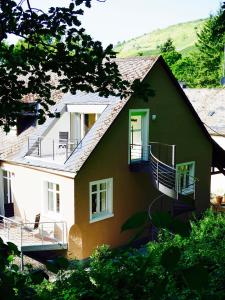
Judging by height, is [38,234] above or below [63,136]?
below

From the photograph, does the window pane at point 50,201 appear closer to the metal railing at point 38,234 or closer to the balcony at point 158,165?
the metal railing at point 38,234

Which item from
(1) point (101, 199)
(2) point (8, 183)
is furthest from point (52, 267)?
(2) point (8, 183)

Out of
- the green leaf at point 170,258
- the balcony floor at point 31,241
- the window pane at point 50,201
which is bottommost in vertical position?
the balcony floor at point 31,241

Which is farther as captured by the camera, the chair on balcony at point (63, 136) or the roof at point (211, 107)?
the roof at point (211, 107)

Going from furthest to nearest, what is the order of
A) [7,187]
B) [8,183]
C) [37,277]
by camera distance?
[7,187] → [8,183] → [37,277]

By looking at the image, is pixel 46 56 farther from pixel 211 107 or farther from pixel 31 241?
pixel 211 107

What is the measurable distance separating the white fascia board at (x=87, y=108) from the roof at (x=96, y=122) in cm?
14

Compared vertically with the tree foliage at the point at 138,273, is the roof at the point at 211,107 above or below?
above

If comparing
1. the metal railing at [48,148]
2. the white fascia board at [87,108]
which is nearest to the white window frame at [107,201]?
the metal railing at [48,148]

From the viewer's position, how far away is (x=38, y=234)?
15492 millimetres

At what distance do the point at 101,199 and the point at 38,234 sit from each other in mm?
2910

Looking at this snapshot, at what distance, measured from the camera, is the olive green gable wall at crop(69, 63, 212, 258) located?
14.8m

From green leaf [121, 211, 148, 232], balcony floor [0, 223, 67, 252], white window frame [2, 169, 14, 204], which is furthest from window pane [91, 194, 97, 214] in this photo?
green leaf [121, 211, 148, 232]

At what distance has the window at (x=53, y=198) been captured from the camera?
15552 millimetres
